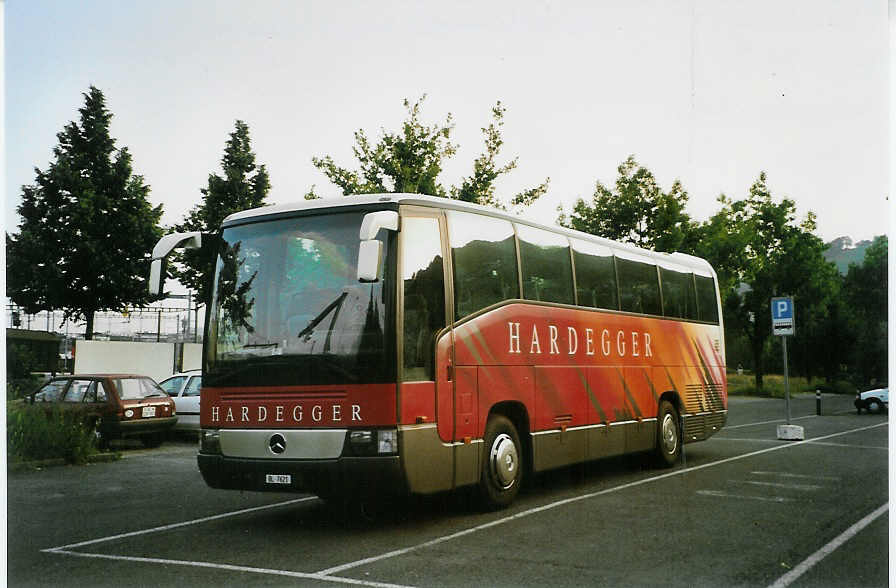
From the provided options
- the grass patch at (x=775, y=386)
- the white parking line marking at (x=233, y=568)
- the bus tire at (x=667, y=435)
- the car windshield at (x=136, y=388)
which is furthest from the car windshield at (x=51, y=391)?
the grass patch at (x=775, y=386)

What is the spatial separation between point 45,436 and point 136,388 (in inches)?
115

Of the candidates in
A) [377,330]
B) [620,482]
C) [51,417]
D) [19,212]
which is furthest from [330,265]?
[19,212]

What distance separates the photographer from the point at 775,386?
49250 millimetres

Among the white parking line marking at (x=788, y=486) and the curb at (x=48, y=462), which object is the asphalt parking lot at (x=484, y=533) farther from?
the curb at (x=48, y=462)

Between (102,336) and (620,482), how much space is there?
19.2 metres

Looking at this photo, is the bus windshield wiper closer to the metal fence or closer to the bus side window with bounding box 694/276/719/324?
the bus side window with bounding box 694/276/719/324

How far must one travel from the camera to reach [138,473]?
13977mm

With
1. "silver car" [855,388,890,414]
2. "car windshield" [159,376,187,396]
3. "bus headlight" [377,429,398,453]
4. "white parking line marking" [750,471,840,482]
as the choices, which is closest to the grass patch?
"silver car" [855,388,890,414]

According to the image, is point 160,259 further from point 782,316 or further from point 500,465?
point 782,316

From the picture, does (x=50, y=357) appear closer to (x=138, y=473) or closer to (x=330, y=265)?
(x=138, y=473)

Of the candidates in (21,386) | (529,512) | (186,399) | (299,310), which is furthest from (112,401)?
(529,512)

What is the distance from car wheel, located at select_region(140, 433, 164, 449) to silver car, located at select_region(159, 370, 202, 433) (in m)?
0.83

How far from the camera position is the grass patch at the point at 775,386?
161 ft

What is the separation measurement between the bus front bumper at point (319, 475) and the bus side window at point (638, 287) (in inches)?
240
